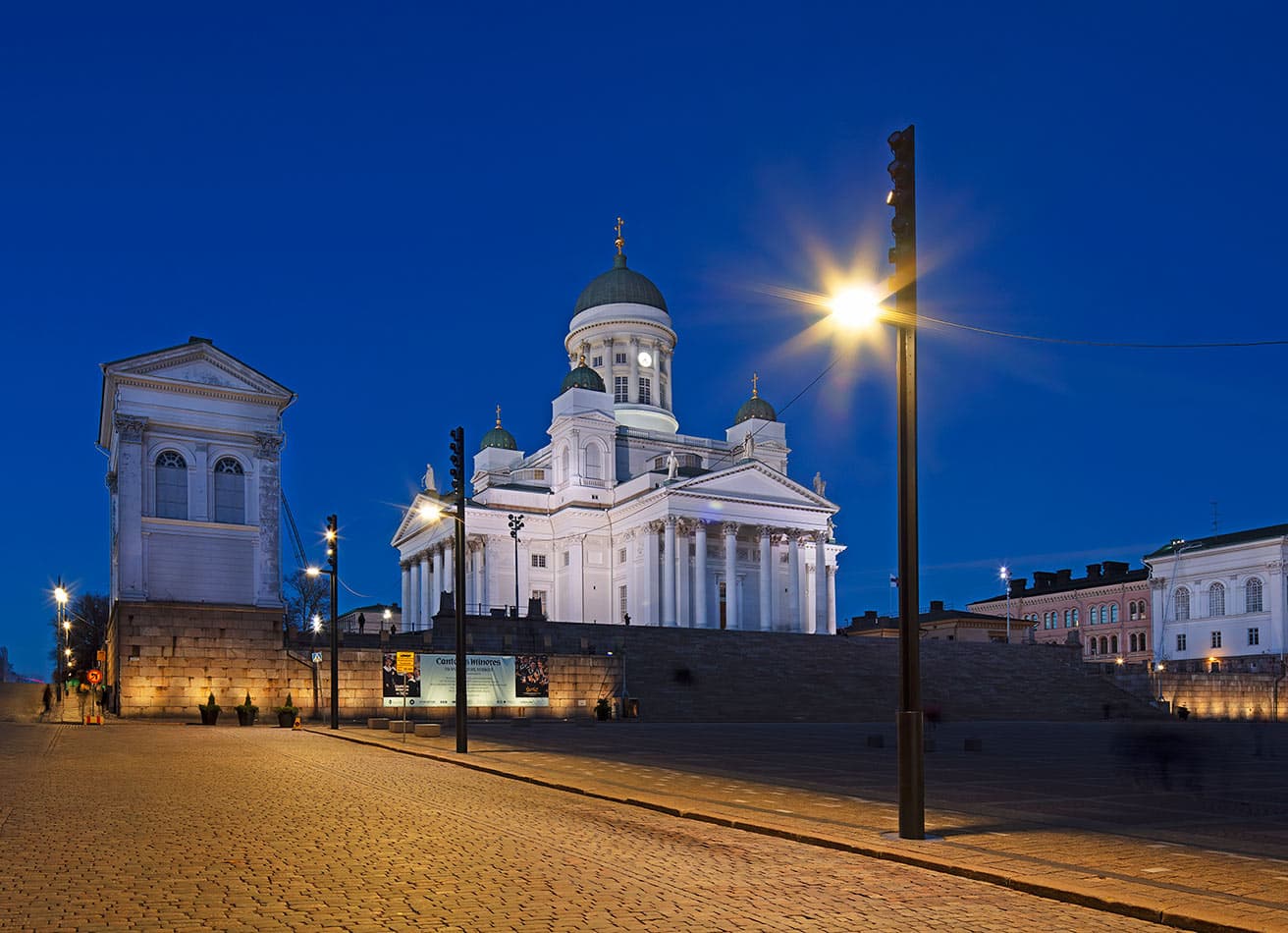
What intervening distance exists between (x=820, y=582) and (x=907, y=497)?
78184mm

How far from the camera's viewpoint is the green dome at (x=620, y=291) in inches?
3932

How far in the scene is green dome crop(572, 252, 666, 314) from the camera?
328 ft

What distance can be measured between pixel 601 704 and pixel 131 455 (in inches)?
857

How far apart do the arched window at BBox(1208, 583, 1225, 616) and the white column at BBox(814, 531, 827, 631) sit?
32435 millimetres

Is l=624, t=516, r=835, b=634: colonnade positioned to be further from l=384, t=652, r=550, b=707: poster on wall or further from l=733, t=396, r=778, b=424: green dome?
l=384, t=652, r=550, b=707: poster on wall

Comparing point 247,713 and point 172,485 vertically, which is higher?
point 172,485

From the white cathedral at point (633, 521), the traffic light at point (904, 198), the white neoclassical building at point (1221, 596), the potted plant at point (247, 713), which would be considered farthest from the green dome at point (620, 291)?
the traffic light at point (904, 198)

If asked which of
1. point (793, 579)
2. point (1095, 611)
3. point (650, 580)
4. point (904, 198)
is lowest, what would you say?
point (1095, 611)

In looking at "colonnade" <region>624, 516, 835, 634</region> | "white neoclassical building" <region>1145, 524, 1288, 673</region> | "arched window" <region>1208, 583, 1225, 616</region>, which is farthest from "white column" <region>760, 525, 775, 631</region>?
"arched window" <region>1208, 583, 1225, 616</region>

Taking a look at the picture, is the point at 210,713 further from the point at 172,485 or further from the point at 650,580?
the point at 650,580

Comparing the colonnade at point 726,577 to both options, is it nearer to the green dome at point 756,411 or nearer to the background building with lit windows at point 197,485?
the green dome at point 756,411

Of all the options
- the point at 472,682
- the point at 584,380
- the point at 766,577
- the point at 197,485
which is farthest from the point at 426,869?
the point at 584,380

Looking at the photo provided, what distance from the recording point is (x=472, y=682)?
4419 centimetres

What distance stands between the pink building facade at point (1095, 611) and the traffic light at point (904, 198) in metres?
94.7
